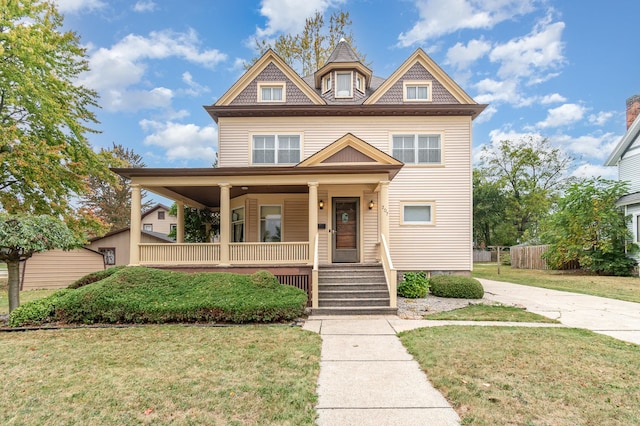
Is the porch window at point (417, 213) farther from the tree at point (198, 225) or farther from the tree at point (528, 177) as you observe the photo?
the tree at point (528, 177)

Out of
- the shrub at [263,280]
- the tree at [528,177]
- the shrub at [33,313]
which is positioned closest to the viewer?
the shrub at [33,313]

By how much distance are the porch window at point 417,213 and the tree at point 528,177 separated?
27.1m

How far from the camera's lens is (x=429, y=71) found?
536 inches

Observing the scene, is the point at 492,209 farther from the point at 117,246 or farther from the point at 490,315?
the point at 117,246

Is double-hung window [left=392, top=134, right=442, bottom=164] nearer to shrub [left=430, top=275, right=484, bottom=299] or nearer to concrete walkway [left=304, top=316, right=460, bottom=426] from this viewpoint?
shrub [left=430, top=275, right=484, bottom=299]

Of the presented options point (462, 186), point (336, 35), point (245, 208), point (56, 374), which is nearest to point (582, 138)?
point (336, 35)

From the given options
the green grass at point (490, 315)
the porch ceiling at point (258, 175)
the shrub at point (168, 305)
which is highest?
the porch ceiling at point (258, 175)

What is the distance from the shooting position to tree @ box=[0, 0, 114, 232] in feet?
41.5

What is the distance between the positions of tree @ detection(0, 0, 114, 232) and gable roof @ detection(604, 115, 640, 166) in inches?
1075

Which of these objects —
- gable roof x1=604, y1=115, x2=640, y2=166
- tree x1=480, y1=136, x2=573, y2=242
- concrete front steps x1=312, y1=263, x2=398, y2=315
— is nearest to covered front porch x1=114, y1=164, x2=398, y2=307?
concrete front steps x1=312, y1=263, x2=398, y2=315

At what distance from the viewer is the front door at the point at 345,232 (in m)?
12.2

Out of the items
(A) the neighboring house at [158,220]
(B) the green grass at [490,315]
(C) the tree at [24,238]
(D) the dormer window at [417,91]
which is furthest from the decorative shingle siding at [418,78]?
(A) the neighboring house at [158,220]

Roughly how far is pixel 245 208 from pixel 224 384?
9111 mm

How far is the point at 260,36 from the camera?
22.4 m
